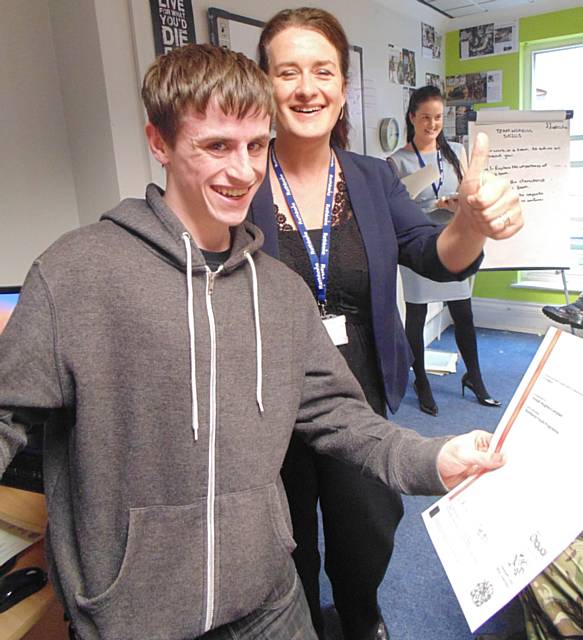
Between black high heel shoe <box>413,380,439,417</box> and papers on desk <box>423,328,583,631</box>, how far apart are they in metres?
2.37

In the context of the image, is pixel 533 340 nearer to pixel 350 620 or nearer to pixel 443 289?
pixel 443 289

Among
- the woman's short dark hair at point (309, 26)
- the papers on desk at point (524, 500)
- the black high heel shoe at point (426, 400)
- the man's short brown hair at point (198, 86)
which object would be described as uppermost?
the woman's short dark hair at point (309, 26)

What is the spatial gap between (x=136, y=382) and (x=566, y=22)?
14.1ft

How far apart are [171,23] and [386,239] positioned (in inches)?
57.2

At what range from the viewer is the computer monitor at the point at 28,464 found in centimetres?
116

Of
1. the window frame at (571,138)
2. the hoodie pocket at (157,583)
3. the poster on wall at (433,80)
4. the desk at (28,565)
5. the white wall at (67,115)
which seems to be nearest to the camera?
the hoodie pocket at (157,583)

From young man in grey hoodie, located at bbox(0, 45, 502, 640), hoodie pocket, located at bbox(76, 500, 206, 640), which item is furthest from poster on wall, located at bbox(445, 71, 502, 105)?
hoodie pocket, located at bbox(76, 500, 206, 640)

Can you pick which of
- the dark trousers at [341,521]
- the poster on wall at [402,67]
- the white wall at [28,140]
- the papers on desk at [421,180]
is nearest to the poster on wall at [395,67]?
the poster on wall at [402,67]

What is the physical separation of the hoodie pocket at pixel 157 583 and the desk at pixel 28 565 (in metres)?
0.18

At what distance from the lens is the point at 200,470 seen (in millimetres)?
779

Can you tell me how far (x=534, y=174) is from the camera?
3.13m

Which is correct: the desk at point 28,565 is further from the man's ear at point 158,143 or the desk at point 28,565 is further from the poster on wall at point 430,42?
the poster on wall at point 430,42

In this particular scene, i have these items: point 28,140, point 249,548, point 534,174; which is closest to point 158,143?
point 249,548

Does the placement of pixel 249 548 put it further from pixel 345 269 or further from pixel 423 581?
pixel 423 581
